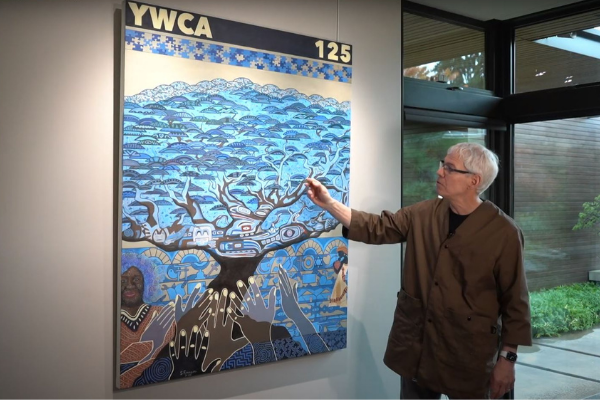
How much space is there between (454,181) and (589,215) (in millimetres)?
1528

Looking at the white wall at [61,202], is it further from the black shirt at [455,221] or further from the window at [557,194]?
the window at [557,194]

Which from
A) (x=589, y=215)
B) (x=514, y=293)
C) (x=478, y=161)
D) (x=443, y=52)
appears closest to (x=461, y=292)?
(x=514, y=293)

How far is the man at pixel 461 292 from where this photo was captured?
2371 mm

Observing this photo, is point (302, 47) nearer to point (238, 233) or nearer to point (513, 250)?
point (238, 233)

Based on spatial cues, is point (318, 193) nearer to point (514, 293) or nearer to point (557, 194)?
point (514, 293)

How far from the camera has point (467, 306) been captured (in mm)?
2385

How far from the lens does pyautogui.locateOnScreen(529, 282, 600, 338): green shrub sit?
3.52 meters

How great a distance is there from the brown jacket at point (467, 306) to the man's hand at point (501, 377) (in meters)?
0.03

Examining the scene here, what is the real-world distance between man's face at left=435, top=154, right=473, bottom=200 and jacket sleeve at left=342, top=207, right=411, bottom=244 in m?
0.20

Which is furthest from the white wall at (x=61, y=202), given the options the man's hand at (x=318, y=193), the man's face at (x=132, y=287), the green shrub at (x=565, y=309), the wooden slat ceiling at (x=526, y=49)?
the green shrub at (x=565, y=309)

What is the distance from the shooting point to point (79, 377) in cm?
228

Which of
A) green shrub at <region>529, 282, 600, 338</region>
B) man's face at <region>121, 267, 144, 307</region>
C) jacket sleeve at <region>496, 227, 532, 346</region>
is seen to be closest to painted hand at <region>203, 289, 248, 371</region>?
man's face at <region>121, 267, 144, 307</region>

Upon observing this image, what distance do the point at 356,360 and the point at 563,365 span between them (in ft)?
4.67

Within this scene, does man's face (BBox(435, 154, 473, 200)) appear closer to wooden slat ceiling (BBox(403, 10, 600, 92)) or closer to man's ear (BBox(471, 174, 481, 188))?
man's ear (BBox(471, 174, 481, 188))
